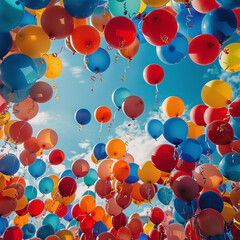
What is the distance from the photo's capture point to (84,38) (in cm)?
326

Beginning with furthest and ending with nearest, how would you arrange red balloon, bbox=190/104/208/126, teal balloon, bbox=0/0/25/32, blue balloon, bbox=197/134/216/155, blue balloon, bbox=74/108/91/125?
blue balloon, bbox=74/108/91/125 → blue balloon, bbox=197/134/216/155 → red balloon, bbox=190/104/208/126 → teal balloon, bbox=0/0/25/32

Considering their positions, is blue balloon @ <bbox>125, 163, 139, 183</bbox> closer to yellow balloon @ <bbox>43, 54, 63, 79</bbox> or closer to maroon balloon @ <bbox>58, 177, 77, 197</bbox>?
maroon balloon @ <bbox>58, 177, 77, 197</bbox>

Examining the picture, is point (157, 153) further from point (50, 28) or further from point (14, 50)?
point (14, 50)

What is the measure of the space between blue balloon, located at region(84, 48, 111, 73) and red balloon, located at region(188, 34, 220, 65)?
4.98 ft

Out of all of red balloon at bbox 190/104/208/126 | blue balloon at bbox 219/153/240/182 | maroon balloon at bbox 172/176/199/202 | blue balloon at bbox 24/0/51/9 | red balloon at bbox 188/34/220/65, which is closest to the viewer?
blue balloon at bbox 24/0/51/9

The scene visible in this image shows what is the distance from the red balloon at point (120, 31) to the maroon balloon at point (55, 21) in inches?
24.2

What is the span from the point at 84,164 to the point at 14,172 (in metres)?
1.64

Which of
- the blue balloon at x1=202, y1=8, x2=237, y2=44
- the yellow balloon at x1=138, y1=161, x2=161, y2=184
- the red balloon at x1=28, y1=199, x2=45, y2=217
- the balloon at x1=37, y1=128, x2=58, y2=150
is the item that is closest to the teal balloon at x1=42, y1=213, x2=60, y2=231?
the red balloon at x1=28, y1=199, x2=45, y2=217

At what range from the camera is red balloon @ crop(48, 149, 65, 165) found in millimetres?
5672

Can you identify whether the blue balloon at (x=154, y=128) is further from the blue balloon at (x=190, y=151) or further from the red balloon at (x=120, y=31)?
the red balloon at (x=120, y=31)

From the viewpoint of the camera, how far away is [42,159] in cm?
569

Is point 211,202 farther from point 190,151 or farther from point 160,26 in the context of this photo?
point 160,26

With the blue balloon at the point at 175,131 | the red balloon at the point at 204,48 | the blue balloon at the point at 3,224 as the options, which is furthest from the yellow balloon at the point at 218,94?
the blue balloon at the point at 3,224

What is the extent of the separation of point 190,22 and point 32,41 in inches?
111
